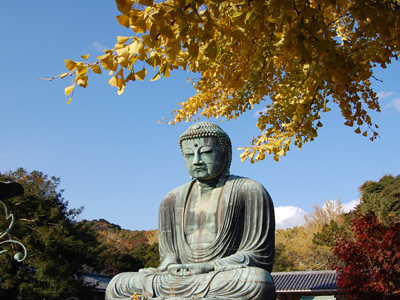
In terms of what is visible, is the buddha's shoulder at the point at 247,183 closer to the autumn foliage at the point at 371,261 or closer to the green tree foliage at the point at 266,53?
the green tree foliage at the point at 266,53

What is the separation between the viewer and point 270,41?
533cm

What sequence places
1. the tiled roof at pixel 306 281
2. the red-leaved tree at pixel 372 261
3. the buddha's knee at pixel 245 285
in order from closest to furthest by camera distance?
the buddha's knee at pixel 245 285 < the red-leaved tree at pixel 372 261 < the tiled roof at pixel 306 281

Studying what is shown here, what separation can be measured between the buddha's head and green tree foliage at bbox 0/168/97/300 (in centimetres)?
1309

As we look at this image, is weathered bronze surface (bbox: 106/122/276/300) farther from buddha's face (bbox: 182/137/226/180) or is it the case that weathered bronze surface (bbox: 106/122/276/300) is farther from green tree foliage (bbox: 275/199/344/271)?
green tree foliage (bbox: 275/199/344/271)

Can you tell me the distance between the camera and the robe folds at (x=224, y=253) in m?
4.15

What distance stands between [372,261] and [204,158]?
21.7ft

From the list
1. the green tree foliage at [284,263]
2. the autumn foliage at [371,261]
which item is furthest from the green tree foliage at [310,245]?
the autumn foliage at [371,261]

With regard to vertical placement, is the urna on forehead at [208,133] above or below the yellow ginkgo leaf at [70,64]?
above

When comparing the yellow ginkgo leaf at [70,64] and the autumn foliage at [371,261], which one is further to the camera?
the autumn foliage at [371,261]

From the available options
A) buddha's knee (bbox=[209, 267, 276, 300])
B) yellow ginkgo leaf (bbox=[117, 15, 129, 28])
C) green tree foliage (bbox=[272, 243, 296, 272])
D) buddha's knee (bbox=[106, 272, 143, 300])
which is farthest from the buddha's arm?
green tree foliage (bbox=[272, 243, 296, 272])

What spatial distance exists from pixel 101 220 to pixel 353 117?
165 ft


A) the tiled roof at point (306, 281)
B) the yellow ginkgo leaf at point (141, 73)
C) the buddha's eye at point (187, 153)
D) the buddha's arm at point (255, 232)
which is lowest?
the tiled roof at point (306, 281)

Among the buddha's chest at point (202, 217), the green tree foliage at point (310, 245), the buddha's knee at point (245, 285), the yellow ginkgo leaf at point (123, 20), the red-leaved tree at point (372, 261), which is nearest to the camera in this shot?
the yellow ginkgo leaf at point (123, 20)

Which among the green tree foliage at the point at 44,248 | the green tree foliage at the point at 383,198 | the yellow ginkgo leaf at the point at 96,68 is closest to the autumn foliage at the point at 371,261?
the yellow ginkgo leaf at the point at 96,68
